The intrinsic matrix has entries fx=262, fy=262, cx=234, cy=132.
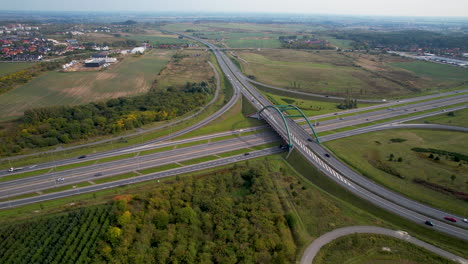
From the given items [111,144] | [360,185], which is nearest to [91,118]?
[111,144]

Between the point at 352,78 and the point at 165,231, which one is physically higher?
the point at 352,78

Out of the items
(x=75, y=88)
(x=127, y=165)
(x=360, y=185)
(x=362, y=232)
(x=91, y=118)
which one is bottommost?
(x=362, y=232)

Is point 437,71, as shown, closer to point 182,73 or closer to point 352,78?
point 352,78

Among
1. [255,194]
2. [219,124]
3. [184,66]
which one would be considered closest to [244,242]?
[255,194]

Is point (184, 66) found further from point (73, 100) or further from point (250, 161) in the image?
point (250, 161)

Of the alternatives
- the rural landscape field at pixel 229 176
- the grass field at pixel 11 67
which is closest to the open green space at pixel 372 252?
the rural landscape field at pixel 229 176

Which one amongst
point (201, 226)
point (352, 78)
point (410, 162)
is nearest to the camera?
point (201, 226)

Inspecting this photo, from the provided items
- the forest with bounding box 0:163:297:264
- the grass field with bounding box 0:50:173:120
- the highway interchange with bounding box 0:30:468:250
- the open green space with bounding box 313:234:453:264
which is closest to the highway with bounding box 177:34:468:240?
the highway interchange with bounding box 0:30:468:250
